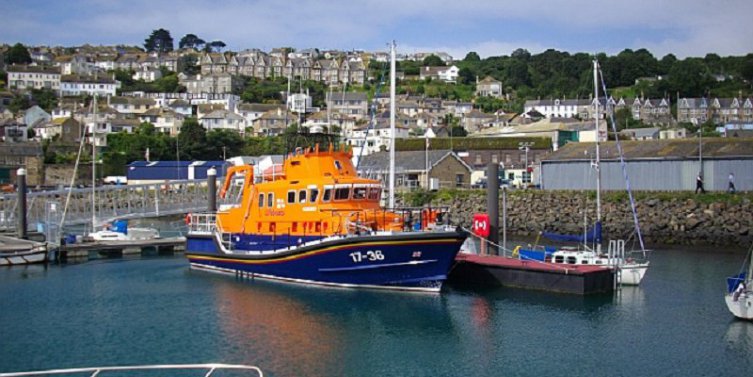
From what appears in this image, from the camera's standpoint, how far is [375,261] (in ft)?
80.3

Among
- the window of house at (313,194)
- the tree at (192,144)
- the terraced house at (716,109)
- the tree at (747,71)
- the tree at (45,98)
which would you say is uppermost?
the tree at (747,71)

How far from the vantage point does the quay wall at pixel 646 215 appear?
38.6m

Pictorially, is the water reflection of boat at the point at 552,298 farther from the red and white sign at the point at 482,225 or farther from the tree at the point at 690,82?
the tree at the point at 690,82

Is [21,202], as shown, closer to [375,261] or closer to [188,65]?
[375,261]

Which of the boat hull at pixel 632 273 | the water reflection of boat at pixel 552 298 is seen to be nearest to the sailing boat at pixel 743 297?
the water reflection of boat at pixel 552 298

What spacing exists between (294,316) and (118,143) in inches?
2759

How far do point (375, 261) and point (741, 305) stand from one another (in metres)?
10.2

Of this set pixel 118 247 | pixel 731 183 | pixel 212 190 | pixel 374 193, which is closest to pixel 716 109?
pixel 731 183

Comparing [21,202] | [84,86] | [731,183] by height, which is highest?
[84,86]

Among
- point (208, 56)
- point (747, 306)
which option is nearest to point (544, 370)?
point (747, 306)

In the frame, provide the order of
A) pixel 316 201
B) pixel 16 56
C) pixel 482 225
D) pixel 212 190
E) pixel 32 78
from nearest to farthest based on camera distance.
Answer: pixel 316 201
pixel 482 225
pixel 212 190
pixel 32 78
pixel 16 56

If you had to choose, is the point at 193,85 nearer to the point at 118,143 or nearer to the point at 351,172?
the point at 118,143

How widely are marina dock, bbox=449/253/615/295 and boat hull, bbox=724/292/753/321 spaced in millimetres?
4166

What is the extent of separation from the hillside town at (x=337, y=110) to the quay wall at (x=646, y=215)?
34.8ft
